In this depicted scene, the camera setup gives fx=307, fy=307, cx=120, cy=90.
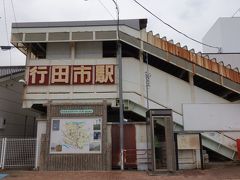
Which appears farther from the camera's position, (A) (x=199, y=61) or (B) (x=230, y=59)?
(B) (x=230, y=59)

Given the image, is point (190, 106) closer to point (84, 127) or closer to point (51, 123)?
point (84, 127)

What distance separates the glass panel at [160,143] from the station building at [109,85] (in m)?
0.26

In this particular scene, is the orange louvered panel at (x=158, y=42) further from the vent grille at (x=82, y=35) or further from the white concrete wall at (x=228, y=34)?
the white concrete wall at (x=228, y=34)

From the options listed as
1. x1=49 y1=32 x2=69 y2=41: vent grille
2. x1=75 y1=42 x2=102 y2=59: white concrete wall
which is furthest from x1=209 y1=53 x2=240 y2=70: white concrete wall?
x1=49 y1=32 x2=69 y2=41: vent grille

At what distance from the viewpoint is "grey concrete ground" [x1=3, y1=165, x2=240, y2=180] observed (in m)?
14.3

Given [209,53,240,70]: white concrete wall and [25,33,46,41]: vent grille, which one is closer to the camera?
[25,33,46,41]: vent grille

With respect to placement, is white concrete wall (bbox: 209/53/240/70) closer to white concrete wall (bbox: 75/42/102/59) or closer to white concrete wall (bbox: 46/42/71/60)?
white concrete wall (bbox: 75/42/102/59)

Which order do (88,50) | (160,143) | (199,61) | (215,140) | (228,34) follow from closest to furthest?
(160,143) → (215,140) → (199,61) → (88,50) → (228,34)

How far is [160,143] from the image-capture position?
16.6 metres

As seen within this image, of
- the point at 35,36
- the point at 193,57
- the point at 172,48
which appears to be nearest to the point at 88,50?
the point at 35,36

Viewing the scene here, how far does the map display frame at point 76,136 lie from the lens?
17.1 meters

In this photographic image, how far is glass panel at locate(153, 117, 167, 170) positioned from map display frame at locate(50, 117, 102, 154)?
A: 10.3ft

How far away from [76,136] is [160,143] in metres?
4.71

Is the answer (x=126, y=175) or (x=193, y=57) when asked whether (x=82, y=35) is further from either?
(x=126, y=175)
